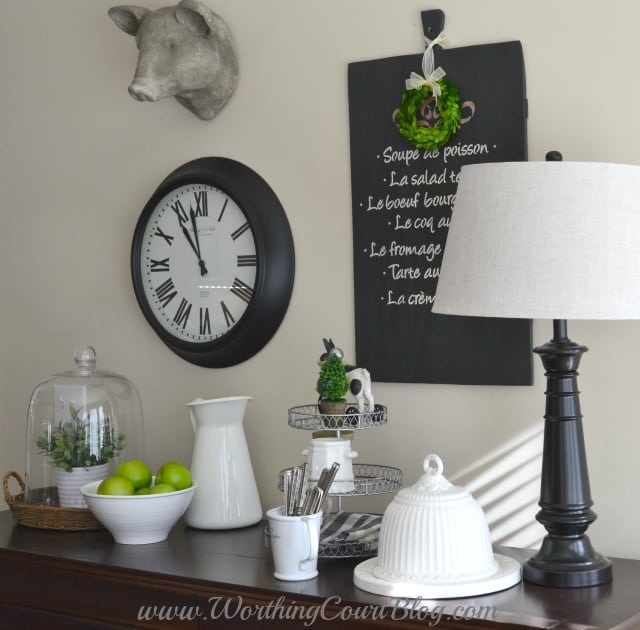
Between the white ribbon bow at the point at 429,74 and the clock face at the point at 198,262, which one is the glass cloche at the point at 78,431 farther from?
the white ribbon bow at the point at 429,74

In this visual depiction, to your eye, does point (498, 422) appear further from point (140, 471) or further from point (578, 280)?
point (140, 471)

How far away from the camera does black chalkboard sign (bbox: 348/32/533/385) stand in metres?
1.90

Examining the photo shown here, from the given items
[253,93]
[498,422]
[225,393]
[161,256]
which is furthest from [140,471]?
[253,93]

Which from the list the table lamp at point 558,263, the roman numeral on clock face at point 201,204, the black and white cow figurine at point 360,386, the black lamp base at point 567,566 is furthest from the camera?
the roman numeral on clock face at point 201,204

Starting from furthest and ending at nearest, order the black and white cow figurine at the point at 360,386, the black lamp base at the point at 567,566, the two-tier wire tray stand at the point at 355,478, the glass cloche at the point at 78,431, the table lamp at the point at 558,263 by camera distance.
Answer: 1. the glass cloche at the point at 78,431
2. the black and white cow figurine at the point at 360,386
3. the two-tier wire tray stand at the point at 355,478
4. the black lamp base at the point at 567,566
5. the table lamp at the point at 558,263

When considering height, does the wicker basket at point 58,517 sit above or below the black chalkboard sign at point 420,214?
below

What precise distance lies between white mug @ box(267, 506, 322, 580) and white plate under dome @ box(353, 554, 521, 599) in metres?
0.09

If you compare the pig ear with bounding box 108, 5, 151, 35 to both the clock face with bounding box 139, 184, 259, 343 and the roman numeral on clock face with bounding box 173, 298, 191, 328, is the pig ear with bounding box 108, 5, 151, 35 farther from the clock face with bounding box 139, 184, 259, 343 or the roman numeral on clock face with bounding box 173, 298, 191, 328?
the roman numeral on clock face with bounding box 173, 298, 191, 328

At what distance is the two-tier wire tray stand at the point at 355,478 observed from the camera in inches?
69.9

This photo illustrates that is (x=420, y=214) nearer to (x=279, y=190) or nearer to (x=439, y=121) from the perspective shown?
(x=439, y=121)

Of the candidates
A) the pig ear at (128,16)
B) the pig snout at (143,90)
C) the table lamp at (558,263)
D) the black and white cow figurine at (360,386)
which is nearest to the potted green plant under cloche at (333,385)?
the black and white cow figurine at (360,386)

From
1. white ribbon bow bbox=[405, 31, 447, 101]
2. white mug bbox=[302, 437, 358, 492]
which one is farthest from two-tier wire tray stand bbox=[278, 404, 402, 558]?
white ribbon bow bbox=[405, 31, 447, 101]

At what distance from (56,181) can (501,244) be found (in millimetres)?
1440

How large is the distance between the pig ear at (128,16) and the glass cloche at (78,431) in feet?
2.39
